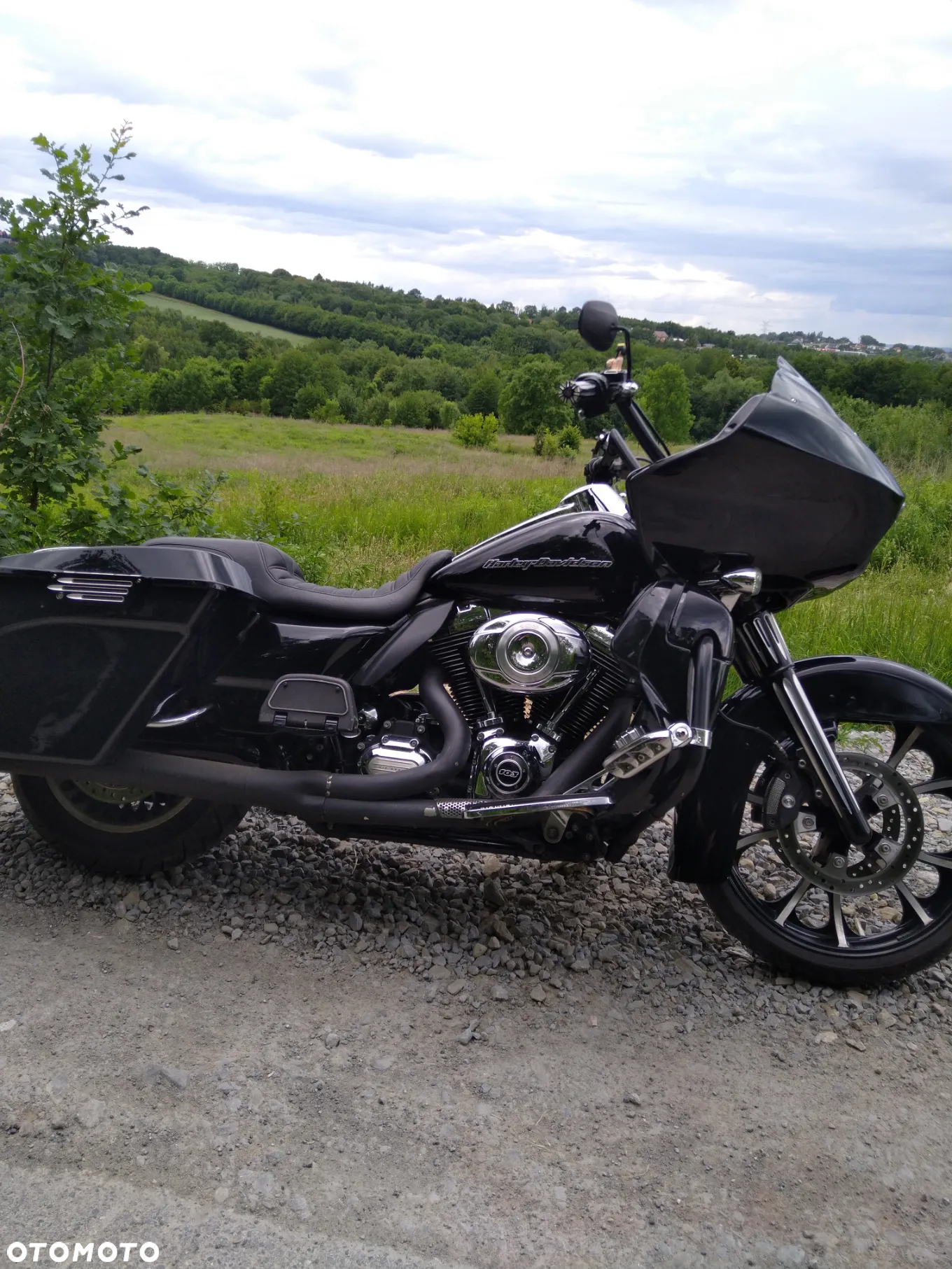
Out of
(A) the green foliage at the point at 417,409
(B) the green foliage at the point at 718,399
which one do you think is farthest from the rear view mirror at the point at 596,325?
(A) the green foliage at the point at 417,409

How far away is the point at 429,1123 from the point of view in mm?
2381

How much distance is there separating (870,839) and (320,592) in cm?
181

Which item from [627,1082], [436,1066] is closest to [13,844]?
[436,1066]

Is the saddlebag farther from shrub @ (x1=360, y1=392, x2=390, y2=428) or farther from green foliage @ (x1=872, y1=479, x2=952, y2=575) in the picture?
shrub @ (x1=360, y1=392, x2=390, y2=428)

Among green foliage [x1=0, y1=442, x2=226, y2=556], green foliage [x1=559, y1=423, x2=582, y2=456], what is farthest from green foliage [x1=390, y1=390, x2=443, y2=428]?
green foliage [x1=0, y1=442, x2=226, y2=556]

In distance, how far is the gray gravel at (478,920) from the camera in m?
2.91

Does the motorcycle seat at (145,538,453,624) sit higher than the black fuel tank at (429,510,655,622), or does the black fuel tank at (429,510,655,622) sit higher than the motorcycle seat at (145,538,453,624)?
the black fuel tank at (429,510,655,622)

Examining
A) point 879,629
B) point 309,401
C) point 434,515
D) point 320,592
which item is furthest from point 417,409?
point 320,592

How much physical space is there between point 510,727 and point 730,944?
106cm

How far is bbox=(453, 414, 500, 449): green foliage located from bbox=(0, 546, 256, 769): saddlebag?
1763cm

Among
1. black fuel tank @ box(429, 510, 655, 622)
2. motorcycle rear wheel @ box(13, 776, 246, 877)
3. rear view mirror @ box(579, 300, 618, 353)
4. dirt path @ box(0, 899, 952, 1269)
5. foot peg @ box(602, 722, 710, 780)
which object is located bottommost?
dirt path @ box(0, 899, 952, 1269)

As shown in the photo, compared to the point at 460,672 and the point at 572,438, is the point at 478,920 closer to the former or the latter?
the point at 460,672

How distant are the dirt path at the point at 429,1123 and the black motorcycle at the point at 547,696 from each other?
46 centimetres

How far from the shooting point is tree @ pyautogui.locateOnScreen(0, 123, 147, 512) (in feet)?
15.6
